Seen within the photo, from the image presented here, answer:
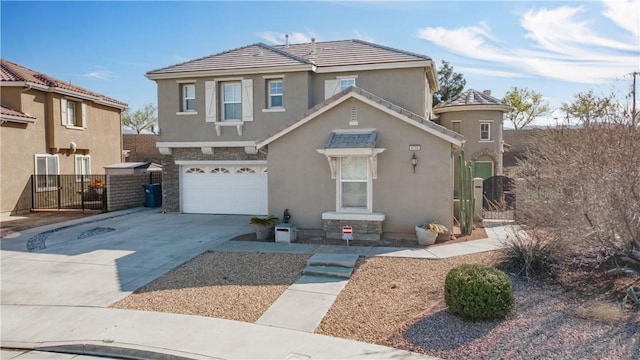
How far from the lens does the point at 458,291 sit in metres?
6.70

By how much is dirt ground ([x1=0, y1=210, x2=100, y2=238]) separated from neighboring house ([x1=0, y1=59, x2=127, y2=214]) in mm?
1151

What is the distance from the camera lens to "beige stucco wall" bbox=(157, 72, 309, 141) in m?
17.6

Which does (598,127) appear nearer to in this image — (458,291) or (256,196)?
(458,291)

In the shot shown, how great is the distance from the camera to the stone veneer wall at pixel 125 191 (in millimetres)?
20562

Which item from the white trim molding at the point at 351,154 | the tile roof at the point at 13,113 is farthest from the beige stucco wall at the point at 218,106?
the tile roof at the point at 13,113

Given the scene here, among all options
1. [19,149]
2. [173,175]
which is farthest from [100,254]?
[19,149]

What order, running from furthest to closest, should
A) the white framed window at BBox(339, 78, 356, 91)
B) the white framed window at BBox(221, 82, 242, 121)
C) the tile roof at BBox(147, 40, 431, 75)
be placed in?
the white framed window at BBox(221, 82, 242, 121) → the white framed window at BBox(339, 78, 356, 91) → the tile roof at BBox(147, 40, 431, 75)

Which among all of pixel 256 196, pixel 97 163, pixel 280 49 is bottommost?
pixel 256 196

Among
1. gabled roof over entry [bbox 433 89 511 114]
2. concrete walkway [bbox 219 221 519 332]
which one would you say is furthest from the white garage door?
gabled roof over entry [bbox 433 89 511 114]

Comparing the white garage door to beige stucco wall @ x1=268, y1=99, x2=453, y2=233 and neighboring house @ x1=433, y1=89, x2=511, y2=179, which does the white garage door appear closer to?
beige stucco wall @ x1=268, y1=99, x2=453, y2=233

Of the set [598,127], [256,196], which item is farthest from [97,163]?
[598,127]

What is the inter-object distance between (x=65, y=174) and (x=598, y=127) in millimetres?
23893

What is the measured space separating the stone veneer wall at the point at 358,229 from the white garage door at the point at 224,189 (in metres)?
6.08

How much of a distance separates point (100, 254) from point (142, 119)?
47.4 metres
